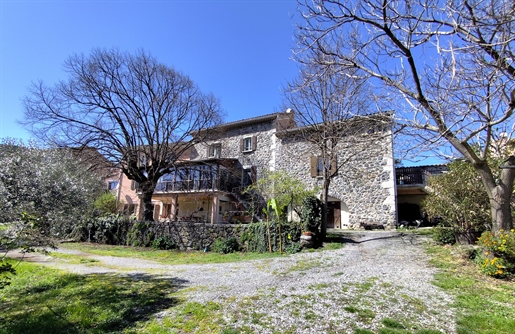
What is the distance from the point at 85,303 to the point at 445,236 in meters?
11.4

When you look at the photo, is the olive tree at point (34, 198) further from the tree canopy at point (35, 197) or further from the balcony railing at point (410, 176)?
the balcony railing at point (410, 176)

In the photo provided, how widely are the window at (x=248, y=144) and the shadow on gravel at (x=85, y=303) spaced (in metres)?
15.4

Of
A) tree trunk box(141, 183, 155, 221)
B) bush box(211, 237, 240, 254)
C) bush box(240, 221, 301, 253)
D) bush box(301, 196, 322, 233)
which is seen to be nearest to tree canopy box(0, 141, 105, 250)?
bush box(211, 237, 240, 254)

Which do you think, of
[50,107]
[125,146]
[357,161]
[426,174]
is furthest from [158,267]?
[426,174]

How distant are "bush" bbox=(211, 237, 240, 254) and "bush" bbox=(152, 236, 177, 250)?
2.67 metres

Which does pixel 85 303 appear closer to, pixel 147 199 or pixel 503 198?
pixel 503 198

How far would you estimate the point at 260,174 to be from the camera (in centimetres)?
2145

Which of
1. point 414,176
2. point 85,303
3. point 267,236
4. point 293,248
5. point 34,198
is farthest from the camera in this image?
point 414,176

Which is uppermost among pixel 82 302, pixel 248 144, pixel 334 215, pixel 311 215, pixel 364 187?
pixel 248 144

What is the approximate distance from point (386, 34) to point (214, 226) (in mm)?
10803

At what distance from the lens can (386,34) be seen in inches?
232

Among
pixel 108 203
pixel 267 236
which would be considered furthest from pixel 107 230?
pixel 267 236

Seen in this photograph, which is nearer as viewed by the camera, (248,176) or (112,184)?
(248,176)

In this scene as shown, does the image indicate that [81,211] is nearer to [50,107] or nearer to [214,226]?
[214,226]
